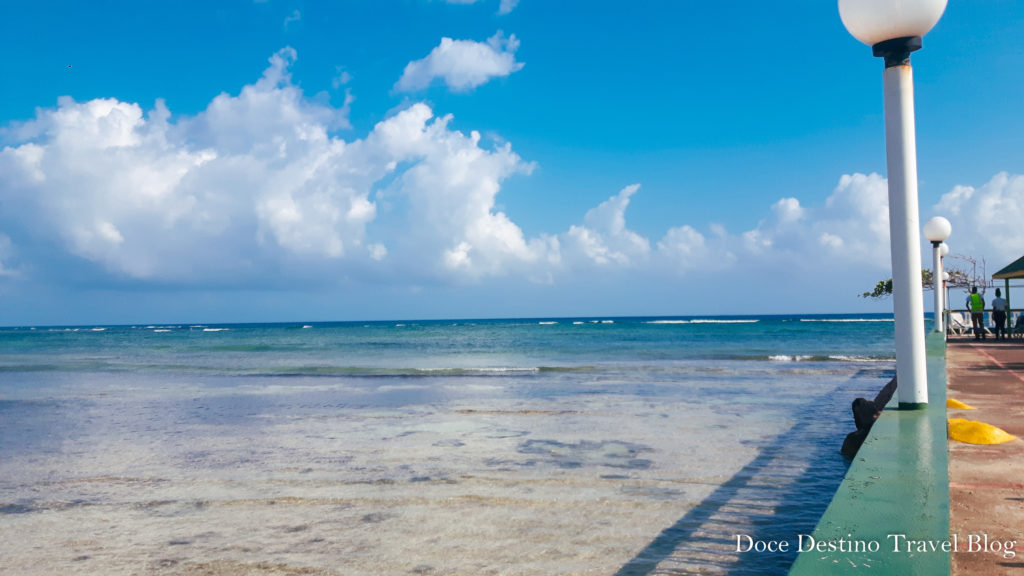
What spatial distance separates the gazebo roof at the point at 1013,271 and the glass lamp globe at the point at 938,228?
4368 millimetres

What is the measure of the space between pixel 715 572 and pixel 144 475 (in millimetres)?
5971

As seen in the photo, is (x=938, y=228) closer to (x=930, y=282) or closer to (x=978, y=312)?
(x=978, y=312)

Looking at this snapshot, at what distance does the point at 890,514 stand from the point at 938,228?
1382 centimetres

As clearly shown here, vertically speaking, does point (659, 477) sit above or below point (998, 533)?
below

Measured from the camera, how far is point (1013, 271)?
1703 cm

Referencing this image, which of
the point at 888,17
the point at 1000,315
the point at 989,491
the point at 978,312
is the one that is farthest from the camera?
the point at 1000,315

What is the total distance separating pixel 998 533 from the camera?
9.91ft

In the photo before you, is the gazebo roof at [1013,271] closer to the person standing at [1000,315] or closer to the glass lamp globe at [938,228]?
the person standing at [1000,315]

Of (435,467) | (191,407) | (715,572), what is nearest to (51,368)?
(191,407)

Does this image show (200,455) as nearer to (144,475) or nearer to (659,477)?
(144,475)

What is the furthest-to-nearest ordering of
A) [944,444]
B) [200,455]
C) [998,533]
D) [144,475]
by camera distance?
[200,455] → [144,475] → [944,444] → [998,533]

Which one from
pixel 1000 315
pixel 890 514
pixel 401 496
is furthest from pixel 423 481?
pixel 1000 315

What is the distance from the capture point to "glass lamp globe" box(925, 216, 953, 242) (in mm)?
14062

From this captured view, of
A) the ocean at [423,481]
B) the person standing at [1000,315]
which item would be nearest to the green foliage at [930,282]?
the person standing at [1000,315]
